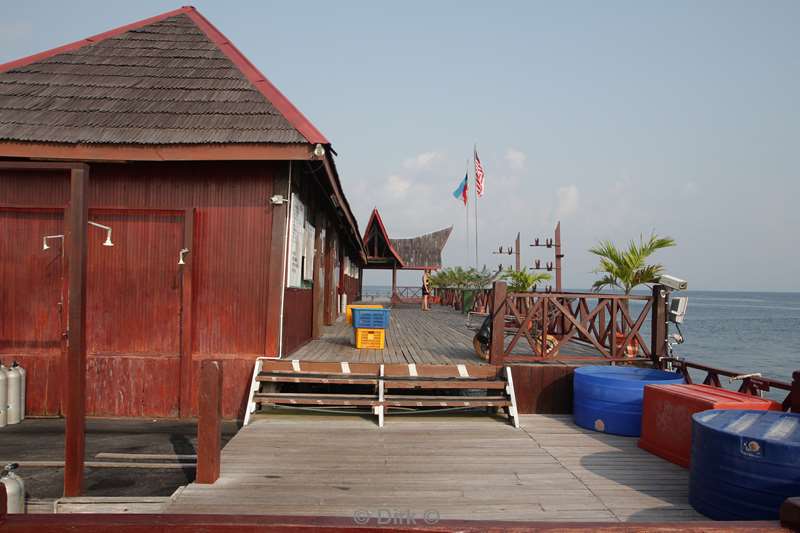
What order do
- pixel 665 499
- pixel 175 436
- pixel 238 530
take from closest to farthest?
pixel 238 530 → pixel 665 499 → pixel 175 436

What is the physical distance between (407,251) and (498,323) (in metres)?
26.5

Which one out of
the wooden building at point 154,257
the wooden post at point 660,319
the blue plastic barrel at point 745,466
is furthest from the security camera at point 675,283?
the wooden building at point 154,257

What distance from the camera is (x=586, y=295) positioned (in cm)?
821

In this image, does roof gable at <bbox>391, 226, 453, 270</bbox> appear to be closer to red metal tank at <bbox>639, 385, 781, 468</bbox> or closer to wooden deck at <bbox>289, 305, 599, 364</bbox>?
wooden deck at <bbox>289, 305, 599, 364</bbox>

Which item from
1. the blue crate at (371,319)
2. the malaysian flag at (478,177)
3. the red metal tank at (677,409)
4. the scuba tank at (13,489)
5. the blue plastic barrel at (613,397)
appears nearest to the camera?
the scuba tank at (13,489)

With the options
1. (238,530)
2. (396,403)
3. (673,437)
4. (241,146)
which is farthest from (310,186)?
(238,530)

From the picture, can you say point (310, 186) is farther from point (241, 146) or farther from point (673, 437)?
point (673, 437)

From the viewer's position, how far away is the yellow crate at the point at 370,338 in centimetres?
930

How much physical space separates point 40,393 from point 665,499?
8.02 meters

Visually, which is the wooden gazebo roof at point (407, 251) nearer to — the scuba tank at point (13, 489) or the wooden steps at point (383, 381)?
the wooden steps at point (383, 381)

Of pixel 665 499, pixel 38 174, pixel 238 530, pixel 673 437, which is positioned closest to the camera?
pixel 238 530

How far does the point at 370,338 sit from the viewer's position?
9328 mm

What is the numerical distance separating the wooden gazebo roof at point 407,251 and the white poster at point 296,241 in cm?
1597

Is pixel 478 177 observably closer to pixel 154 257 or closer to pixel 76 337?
pixel 154 257
